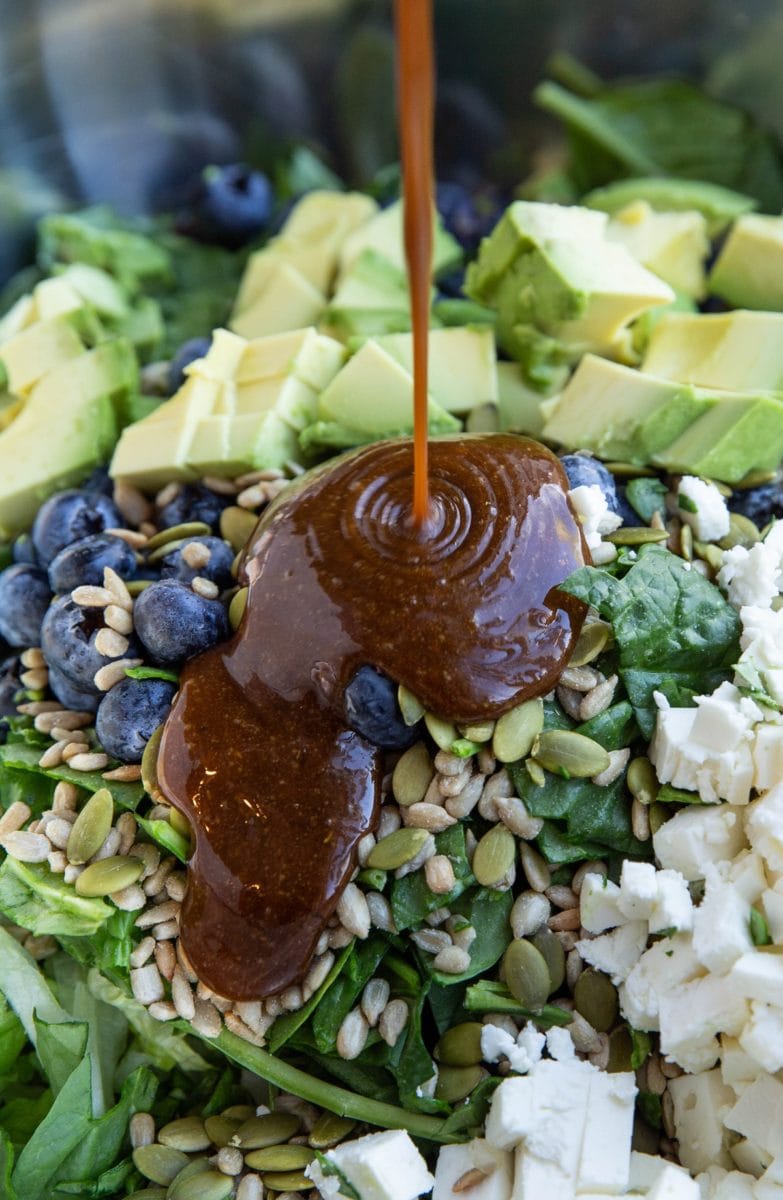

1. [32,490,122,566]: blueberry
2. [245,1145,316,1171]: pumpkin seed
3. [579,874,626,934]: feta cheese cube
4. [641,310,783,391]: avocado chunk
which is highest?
[641,310,783,391]: avocado chunk

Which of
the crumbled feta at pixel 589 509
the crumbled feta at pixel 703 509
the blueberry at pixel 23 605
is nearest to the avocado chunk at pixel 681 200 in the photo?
the crumbled feta at pixel 703 509

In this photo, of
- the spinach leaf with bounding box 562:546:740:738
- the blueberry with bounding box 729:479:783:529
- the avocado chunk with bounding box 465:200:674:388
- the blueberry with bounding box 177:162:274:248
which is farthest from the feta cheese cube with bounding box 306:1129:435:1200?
the blueberry with bounding box 177:162:274:248

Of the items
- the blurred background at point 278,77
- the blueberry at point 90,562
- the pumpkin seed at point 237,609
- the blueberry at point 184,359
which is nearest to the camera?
the pumpkin seed at point 237,609

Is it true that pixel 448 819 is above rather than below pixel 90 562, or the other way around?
below

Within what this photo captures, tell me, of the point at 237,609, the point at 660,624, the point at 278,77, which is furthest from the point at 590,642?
the point at 278,77

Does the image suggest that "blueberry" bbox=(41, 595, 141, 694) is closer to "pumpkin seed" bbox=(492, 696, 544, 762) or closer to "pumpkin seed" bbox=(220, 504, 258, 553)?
"pumpkin seed" bbox=(220, 504, 258, 553)

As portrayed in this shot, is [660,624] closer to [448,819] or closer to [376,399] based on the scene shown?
[448,819]

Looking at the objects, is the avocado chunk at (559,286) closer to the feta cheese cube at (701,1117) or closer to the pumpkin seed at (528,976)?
the pumpkin seed at (528,976)
